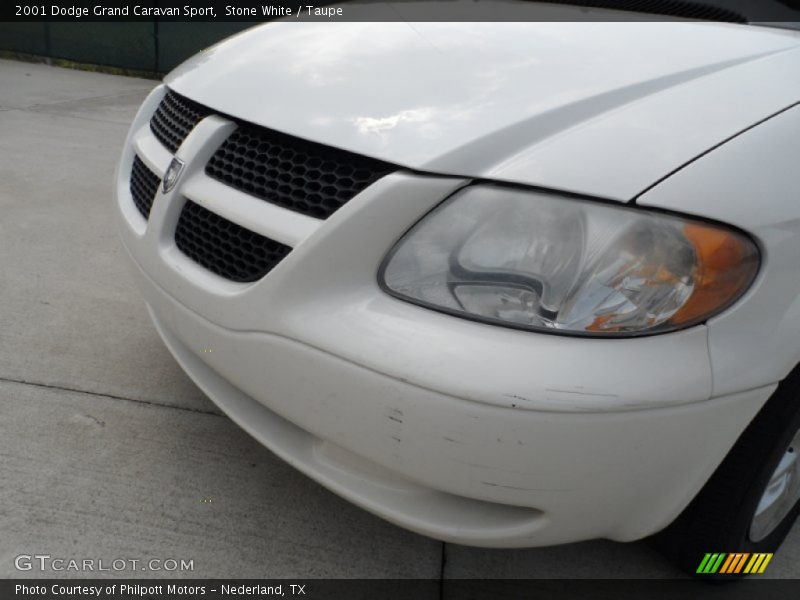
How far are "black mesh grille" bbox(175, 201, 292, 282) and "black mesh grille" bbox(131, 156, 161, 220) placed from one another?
0.28 metres

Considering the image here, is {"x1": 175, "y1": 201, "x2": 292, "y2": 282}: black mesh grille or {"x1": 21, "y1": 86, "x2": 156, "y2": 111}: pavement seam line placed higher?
{"x1": 175, "y1": 201, "x2": 292, "y2": 282}: black mesh grille

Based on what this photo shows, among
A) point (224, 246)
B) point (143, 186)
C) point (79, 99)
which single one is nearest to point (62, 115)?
point (79, 99)

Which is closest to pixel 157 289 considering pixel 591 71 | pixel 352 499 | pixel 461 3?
pixel 352 499

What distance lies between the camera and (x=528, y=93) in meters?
1.52

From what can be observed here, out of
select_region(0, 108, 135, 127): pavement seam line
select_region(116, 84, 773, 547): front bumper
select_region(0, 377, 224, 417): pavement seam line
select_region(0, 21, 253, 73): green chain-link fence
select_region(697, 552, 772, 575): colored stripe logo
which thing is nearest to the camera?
select_region(116, 84, 773, 547): front bumper

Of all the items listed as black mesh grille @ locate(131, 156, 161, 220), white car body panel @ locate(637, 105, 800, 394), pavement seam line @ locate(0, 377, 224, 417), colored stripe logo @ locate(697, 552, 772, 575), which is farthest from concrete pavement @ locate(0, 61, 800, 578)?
white car body panel @ locate(637, 105, 800, 394)

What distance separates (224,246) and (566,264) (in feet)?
2.53

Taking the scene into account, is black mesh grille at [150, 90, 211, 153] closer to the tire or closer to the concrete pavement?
the concrete pavement

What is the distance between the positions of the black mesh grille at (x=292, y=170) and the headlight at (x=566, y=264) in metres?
0.18

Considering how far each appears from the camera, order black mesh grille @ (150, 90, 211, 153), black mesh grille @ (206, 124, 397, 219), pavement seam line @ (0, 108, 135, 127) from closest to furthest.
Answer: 1. black mesh grille @ (206, 124, 397, 219)
2. black mesh grille @ (150, 90, 211, 153)
3. pavement seam line @ (0, 108, 135, 127)

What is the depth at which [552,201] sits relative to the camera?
136 cm

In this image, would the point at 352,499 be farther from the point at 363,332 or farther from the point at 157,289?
the point at 157,289

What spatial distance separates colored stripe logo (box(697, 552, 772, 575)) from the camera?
173 cm

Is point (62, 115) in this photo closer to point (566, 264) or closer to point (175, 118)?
point (175, 118)
